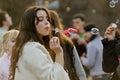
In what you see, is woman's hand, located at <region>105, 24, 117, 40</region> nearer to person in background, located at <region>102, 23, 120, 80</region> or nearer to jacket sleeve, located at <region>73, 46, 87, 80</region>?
person in background, located at <region>102, 23, 120, 80</region>

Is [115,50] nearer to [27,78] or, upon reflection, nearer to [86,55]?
[27,78]

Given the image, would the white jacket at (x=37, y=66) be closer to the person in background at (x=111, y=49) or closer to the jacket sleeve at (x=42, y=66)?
the jacket sleeve at (x=42, y=66)

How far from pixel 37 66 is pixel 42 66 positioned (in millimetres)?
51

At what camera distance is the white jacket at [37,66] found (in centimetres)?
684

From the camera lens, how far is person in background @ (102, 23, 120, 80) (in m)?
8.94

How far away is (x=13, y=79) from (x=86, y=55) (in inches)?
220

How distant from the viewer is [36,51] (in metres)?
6.91

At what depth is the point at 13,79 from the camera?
23.5 feet

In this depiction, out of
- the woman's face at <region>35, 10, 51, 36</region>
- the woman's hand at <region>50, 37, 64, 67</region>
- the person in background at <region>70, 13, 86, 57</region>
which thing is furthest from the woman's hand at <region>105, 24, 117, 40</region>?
the person in background at <region>70, 13, 86, 57</region>

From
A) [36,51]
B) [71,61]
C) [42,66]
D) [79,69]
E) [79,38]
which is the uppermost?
[36,51]

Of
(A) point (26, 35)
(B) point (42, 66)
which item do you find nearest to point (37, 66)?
(B) point (42, 66)

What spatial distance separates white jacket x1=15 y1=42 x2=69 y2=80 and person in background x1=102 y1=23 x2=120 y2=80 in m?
1.96

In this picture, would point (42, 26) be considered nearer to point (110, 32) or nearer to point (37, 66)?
point (37, 66)

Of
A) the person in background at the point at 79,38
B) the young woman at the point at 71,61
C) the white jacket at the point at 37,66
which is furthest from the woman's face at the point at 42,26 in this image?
the person in background at the point at 79,38
